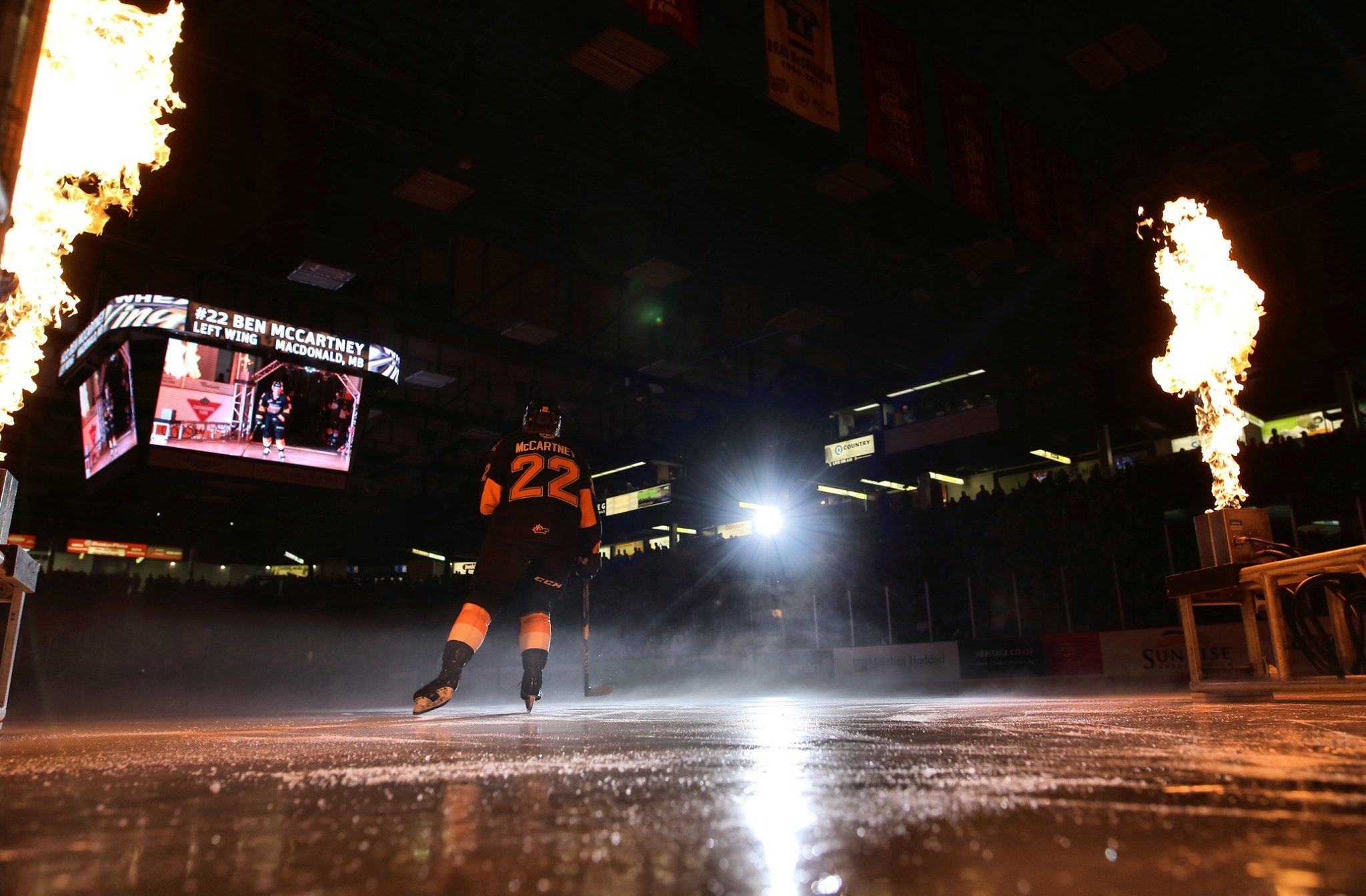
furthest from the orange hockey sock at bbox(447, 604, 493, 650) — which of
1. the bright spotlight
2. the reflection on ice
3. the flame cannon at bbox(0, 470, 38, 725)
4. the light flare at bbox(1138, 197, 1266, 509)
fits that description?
the bright spotlight

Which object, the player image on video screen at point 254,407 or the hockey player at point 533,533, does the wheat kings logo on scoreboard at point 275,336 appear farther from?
the hockey player at point 533,533

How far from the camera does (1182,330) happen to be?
5.90 m

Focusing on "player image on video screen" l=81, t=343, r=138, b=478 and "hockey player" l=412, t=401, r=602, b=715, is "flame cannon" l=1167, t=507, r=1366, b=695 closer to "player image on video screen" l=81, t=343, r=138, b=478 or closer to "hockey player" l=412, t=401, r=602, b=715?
"hockey player" l=412, t=401, r=602, b=715

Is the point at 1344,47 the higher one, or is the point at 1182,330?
the point at 1344,47

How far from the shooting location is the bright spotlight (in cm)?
1812

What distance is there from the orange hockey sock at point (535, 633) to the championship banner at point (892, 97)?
536cm

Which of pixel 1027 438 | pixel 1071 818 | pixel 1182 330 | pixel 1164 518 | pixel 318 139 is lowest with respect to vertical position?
pixel 1071 818

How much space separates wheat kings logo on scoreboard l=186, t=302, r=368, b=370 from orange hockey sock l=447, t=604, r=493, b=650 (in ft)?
30.4

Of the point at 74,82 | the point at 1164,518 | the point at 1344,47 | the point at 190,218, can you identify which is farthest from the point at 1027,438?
the point at 74,82

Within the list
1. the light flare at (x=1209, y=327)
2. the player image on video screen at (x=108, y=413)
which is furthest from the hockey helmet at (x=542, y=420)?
the player image on video screen at (x=108, y=413)

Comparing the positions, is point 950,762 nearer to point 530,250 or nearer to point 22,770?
point 22,770

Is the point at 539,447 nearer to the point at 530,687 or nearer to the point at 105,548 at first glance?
the point at 530,687

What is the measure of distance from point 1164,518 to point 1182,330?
4124 millimetres

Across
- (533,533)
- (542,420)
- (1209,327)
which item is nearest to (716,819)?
(533,533)
